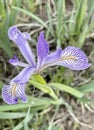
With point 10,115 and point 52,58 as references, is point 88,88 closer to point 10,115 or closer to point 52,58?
point 52,58

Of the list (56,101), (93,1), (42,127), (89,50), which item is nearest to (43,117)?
(42,127)

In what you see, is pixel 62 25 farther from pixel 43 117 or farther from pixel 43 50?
pixel 43 117

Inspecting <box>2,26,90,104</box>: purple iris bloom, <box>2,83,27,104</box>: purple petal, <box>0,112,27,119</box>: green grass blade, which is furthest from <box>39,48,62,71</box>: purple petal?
<box>0,112,27,119</box>: green grass blade

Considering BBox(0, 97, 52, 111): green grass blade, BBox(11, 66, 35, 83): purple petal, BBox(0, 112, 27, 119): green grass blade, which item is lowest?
BBox(0, 112, 27, 119): green grass blade

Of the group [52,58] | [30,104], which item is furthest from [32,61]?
[30,104]

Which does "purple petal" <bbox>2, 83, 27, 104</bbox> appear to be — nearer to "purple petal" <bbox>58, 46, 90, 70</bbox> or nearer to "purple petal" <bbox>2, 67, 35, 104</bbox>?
"purple petal" <bbox>2, 67, 35, 104</bbox>

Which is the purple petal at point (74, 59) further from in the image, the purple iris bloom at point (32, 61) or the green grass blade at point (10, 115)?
the green grass blade at point (10, 115)
